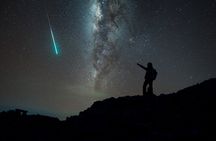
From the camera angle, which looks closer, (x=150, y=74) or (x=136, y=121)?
(x=136, y=121)

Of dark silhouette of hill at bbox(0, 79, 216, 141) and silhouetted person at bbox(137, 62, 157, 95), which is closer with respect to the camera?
dark silhouette of hill at bbox(0, 79, 216, 141)

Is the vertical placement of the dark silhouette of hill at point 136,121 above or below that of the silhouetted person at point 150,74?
below

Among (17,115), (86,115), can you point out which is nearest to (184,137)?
(86,115)

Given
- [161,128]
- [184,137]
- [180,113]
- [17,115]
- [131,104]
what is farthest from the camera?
[17,115]

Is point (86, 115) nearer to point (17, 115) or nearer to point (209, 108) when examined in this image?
point (17, 115)

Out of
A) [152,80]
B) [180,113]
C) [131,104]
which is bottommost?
[180,113]

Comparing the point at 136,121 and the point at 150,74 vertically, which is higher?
the point at 150,74

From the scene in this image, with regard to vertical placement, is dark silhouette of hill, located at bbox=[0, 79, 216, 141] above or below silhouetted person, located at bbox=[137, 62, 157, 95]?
below

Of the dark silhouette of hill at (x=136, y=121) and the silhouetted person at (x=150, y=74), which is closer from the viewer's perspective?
the dark silhouette of hill at (x=136, y=121)
